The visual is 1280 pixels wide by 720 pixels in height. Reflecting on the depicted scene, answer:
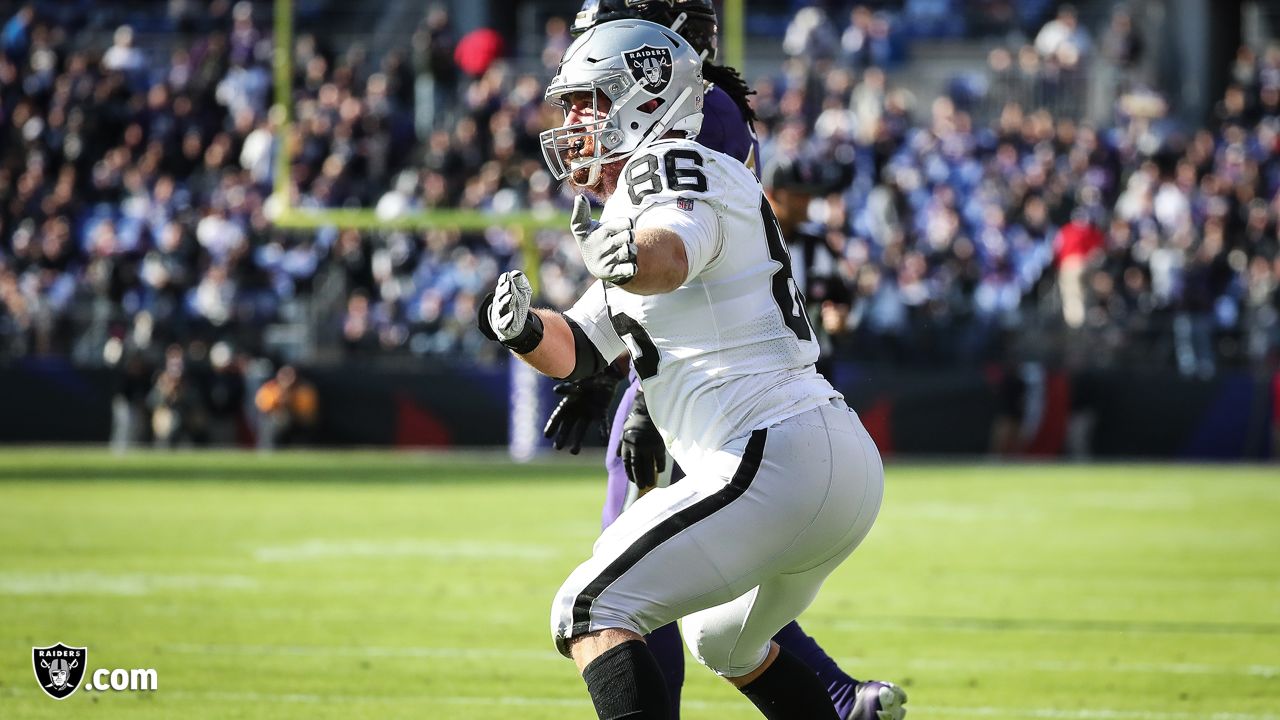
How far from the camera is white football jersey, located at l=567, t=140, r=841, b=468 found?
3781mm

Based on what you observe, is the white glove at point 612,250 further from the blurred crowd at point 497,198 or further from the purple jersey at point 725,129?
the blurred crowd at point 497,198

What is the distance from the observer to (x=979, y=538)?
11.3 metres

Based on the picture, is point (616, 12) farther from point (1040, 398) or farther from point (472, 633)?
point (1040, 398)

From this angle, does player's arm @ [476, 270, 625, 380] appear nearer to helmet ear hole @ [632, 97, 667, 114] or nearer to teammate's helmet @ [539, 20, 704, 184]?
teammate's helmet @ [539, 20, 704, 184]

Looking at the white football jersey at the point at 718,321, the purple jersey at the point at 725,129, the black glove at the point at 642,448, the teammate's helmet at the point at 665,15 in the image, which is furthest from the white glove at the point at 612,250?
the teammate's helmet at the point at 665,15

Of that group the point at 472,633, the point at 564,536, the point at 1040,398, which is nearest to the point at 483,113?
the point at 1040,398

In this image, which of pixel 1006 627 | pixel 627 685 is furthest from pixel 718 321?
pixel 1006 627

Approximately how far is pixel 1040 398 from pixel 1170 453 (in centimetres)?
145

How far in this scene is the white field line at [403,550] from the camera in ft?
32.9

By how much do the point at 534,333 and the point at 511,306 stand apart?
0.13m

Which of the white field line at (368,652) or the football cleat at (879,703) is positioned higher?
the football cleat at (879,703)

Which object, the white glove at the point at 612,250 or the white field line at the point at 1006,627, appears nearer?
the white glove at the point at 612,250

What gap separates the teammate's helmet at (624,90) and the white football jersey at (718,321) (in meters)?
0.20
